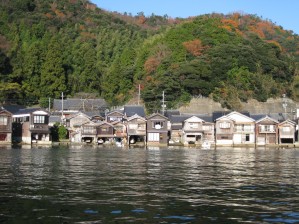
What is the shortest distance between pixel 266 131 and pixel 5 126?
32.0 metres

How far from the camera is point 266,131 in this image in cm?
5719

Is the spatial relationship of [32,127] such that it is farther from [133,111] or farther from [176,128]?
[176,128]

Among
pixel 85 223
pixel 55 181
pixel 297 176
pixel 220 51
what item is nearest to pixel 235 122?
pixel 220 51

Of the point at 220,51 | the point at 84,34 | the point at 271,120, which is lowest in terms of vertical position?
the point at 271,120

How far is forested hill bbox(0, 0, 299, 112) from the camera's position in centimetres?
7088

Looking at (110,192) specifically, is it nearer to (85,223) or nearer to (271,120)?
(85,223)

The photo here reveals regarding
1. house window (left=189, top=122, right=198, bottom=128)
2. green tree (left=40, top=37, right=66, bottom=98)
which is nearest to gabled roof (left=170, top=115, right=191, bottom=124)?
house window (left=189, top=122, right=198, bottom=128)

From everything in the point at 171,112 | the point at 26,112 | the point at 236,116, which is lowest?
the point at 236,116

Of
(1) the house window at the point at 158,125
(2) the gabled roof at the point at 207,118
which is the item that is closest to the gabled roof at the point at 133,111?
(1) the house window at the point at 158,125

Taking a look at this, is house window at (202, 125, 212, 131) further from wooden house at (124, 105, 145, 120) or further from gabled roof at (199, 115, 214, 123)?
wooden house at (124, 105, 145, 120)

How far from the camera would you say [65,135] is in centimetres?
5878

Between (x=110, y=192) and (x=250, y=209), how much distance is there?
14.9 feet

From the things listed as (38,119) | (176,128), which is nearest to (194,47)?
(176,128)

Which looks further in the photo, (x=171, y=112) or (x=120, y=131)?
(x=171, y=112)
